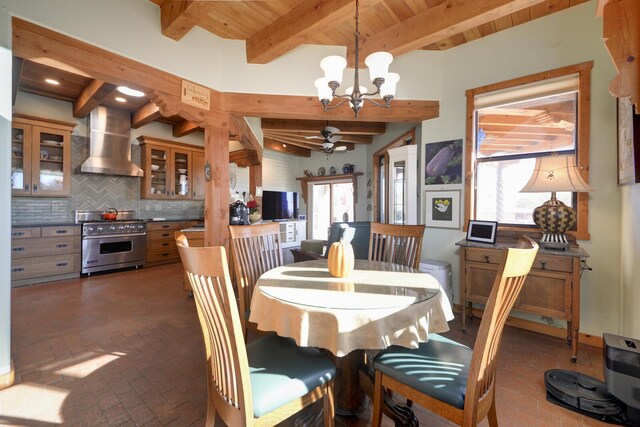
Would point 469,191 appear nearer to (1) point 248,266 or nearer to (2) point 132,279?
(1) point 248,266

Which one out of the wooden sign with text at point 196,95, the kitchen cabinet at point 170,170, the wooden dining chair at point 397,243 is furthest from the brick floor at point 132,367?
the kitchen cabinet at point 170,170

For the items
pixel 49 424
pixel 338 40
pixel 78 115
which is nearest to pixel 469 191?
pixel 338 40

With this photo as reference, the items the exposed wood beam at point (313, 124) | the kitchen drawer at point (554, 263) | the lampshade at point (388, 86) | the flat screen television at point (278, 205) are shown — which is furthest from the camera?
the flat screen television at point (278, 205)

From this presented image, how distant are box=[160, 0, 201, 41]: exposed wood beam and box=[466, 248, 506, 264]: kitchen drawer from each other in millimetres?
3275

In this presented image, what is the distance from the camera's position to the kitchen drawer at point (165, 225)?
5.32 meters

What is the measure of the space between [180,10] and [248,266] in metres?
2.26

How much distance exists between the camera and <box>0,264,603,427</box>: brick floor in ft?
5.21

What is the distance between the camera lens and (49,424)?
4.97 feet

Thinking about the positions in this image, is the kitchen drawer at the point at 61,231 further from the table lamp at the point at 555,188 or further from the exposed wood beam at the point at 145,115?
the table lamp at the point at 555,188

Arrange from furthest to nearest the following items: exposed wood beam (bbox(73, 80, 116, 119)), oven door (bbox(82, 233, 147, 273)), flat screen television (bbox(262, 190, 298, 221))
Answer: flat screen television (bbox(262, 190, 298, 221))
oven door (bbox(82, 233, 147, 273))
exposed wood beam (bbox(73, 80, 116, 119))

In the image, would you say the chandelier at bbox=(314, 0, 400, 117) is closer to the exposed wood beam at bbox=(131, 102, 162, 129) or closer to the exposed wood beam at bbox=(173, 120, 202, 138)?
the exposed wood beam at bbox=(131, 102, 162, 129)

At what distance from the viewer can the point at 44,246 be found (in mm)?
4105

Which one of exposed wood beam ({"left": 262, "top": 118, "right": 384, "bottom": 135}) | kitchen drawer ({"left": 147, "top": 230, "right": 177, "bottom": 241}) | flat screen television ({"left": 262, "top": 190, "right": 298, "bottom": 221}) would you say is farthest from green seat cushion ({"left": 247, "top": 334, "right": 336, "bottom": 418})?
flat screen television ({"left": 262, "top": 190, "right": 298, "bottom": 221})

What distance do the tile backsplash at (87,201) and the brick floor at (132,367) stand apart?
1.61m
